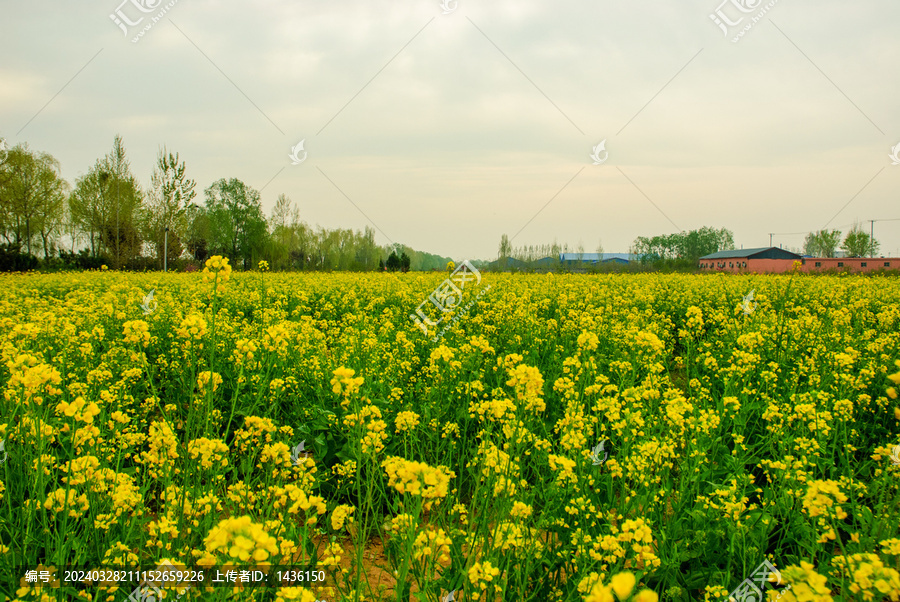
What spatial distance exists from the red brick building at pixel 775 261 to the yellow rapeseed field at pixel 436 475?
153ft

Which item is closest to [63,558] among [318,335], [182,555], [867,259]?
[182,555]

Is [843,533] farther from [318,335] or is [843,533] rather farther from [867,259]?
[867,259]

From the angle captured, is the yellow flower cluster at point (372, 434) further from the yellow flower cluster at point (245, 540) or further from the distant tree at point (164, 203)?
the distant tree at point (164, 203)

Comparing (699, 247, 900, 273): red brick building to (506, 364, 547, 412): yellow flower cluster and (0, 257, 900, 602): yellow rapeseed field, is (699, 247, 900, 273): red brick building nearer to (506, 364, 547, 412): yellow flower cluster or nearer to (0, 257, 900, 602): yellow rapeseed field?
(0, 257, 900, 602): yellow rapeseed field

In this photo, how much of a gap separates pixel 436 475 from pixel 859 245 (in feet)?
253

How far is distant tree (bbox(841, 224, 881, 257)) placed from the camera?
59.8 meters

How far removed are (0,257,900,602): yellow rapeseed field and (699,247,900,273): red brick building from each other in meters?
46.5

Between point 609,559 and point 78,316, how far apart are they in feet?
20.8

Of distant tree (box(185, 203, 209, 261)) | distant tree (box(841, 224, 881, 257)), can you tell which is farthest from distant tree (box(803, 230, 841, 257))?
distant tree (box(185, 203, 209, 261))

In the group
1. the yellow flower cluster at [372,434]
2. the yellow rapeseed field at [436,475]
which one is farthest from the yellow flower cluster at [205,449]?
the yellow flower cluster at [372,434]

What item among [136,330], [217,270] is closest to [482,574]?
[217,270]

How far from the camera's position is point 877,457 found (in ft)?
7.79

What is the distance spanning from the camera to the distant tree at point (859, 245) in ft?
196

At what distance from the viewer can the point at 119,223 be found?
1304 inches
